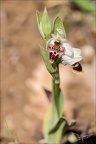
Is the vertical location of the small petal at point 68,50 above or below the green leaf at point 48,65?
above

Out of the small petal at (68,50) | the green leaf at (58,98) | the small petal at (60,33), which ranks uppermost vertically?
the small petal at (60,33)

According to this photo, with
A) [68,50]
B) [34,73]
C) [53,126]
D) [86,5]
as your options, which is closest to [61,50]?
[68,50]

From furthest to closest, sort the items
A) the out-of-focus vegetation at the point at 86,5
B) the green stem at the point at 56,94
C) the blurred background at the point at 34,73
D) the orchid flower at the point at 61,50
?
the out-of-focus vegetation at the point at 86,5, the blurred background at the point at 34,73, the green stem at the point at 56,94, the orchid flower at the point at 61,50

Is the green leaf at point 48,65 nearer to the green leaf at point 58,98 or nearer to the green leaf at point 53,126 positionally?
the green leaf at point 58,98

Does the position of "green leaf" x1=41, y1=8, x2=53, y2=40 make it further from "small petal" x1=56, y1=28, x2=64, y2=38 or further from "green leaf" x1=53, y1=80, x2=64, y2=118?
"green leaf" x1=53, y1=80, x2=64, y2=118

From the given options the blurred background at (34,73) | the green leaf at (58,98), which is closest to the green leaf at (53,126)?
the green leaf at (58,98)

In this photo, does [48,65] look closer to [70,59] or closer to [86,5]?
[70,59]

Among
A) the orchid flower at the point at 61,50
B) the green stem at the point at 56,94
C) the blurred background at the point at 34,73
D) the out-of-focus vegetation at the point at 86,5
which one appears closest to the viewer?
the orchid flower at the point at 61,50
